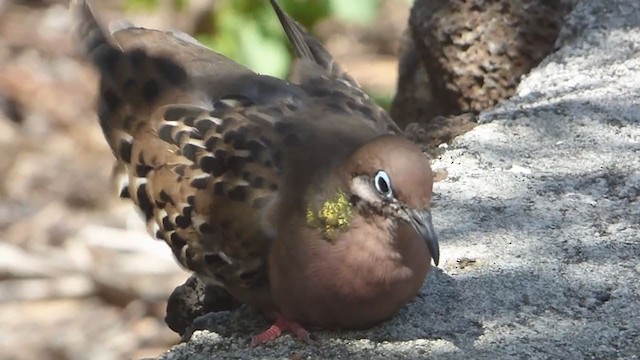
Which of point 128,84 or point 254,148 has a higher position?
point 128,84

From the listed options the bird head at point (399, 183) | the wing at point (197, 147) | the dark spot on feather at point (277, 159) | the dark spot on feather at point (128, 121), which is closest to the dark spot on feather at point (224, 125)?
the wing at point (197, 147)

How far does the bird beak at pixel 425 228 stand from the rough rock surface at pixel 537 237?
33 centimetres

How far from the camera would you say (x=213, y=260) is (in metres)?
4.05

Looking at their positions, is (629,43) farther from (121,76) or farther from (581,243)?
(121,76)

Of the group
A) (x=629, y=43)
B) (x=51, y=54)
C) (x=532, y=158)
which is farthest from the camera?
(x=51, y=54)

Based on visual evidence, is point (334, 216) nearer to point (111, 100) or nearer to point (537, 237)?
point (537, 237)

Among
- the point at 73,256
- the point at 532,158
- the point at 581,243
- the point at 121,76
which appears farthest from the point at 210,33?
the point at 581,243

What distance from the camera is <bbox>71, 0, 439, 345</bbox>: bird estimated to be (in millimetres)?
3643

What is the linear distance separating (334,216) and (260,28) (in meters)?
3.18

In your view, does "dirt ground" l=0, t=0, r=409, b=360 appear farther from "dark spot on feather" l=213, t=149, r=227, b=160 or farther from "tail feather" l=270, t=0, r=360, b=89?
"dark spot on feather" l=213, t=149, r=227, b=160

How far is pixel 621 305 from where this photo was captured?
377 cm

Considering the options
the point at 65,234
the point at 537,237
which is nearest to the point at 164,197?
the point at 537,237

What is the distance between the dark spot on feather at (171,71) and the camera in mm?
4500

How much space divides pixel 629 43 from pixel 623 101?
0.49 m
